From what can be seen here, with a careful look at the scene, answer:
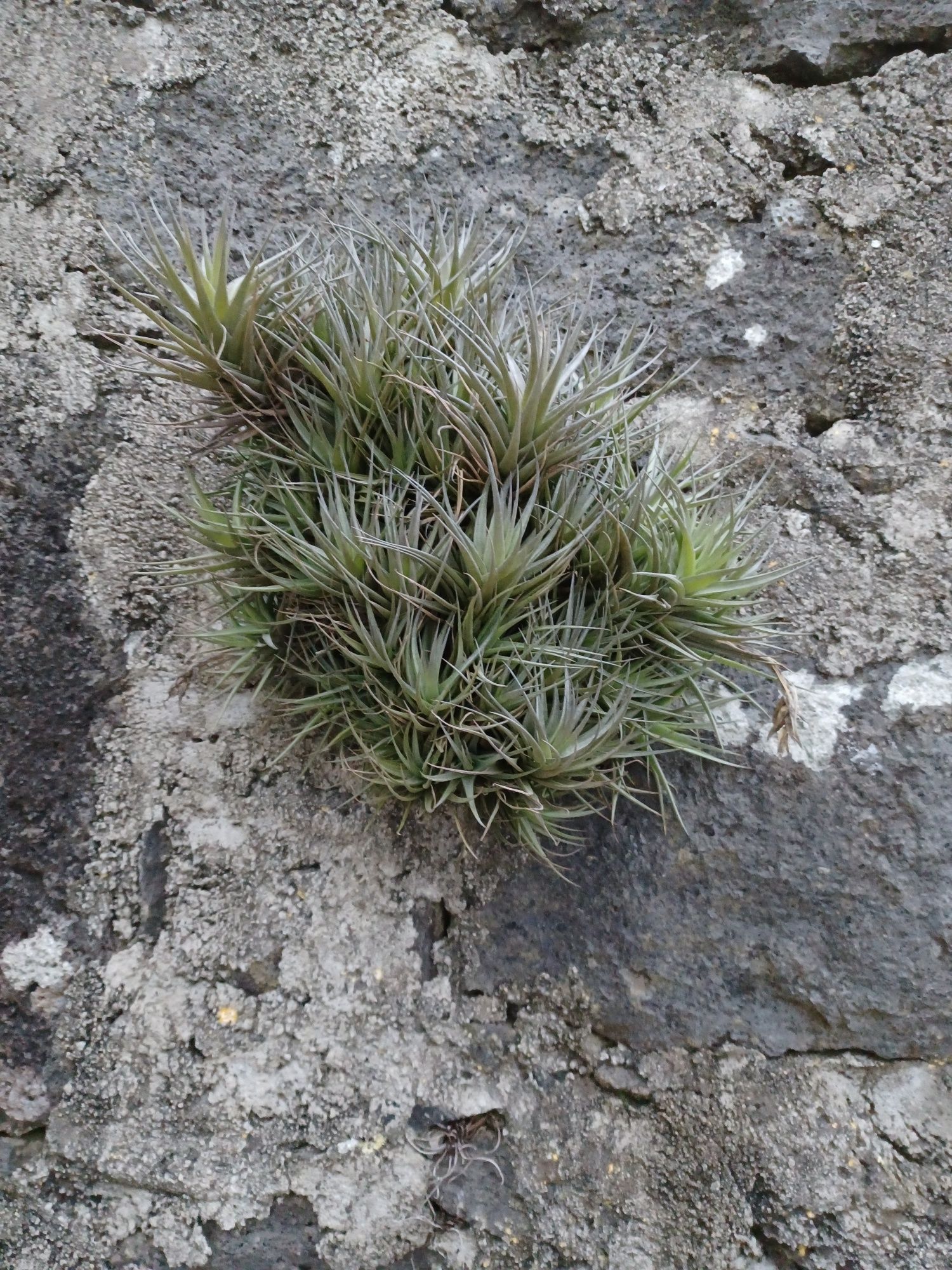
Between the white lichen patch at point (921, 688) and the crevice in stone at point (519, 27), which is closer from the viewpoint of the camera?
the white lichen patch at point (921, 688)

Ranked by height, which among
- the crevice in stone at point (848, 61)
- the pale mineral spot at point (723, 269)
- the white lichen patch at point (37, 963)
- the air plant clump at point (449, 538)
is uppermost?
the crevice in stone at point (848, 61)

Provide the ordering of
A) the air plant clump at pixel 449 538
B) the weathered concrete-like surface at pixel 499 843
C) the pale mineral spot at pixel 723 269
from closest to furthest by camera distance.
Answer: the air plant clump at pixel 449 538, the weathered concrete-like surface at pixel 499 843, the pale mineral spot at pixel 723 269

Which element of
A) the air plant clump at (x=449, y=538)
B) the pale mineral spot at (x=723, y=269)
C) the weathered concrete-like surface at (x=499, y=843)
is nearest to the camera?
the air plant clump at (x=449, y=538)

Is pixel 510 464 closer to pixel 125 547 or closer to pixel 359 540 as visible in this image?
pixel 359 540

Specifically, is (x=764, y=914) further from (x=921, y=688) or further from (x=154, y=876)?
(x=154, y=876)

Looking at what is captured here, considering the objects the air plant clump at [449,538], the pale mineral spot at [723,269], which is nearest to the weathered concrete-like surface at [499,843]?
the pale mineral spot at [723,269]

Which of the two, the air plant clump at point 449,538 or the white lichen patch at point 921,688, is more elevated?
the air plant clump at point 449,538

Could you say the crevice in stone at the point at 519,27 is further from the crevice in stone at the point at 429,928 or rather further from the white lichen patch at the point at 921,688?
the crevice in stone at the point at 429,928
